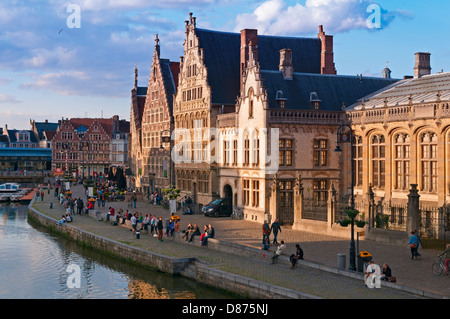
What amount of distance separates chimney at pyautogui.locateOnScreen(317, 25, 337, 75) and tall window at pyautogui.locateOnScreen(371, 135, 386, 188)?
16.4 metres

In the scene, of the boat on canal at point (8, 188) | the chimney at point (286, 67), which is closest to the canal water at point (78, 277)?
the chimney at point (286, 67)

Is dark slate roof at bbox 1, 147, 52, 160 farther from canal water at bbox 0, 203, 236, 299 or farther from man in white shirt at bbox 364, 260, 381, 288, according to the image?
man in white shirt at bbox 364, 260, 381, 288

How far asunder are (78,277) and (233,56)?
3230 centimetres

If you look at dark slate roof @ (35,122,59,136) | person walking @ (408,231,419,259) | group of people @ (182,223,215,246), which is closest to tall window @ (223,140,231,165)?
group of people @ (182,223,215,246)

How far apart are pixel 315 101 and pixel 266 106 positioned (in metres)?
4.75

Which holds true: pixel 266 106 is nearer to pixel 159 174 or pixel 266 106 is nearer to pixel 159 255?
pixel 159 255

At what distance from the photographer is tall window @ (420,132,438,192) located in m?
38.3

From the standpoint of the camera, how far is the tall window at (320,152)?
47469mm

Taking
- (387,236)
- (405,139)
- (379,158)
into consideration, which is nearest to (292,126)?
(379,158)

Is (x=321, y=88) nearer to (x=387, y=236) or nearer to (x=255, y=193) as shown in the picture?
(x=255, y=193)

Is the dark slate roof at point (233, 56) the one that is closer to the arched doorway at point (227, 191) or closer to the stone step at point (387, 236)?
the arched doorway at point (227, 191)

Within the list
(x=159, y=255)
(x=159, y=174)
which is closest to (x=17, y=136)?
(x=159, y=174)

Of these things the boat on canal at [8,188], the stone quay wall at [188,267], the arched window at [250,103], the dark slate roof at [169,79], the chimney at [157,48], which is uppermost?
the chimney at [157,48]

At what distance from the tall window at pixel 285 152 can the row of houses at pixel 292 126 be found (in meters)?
0.08
